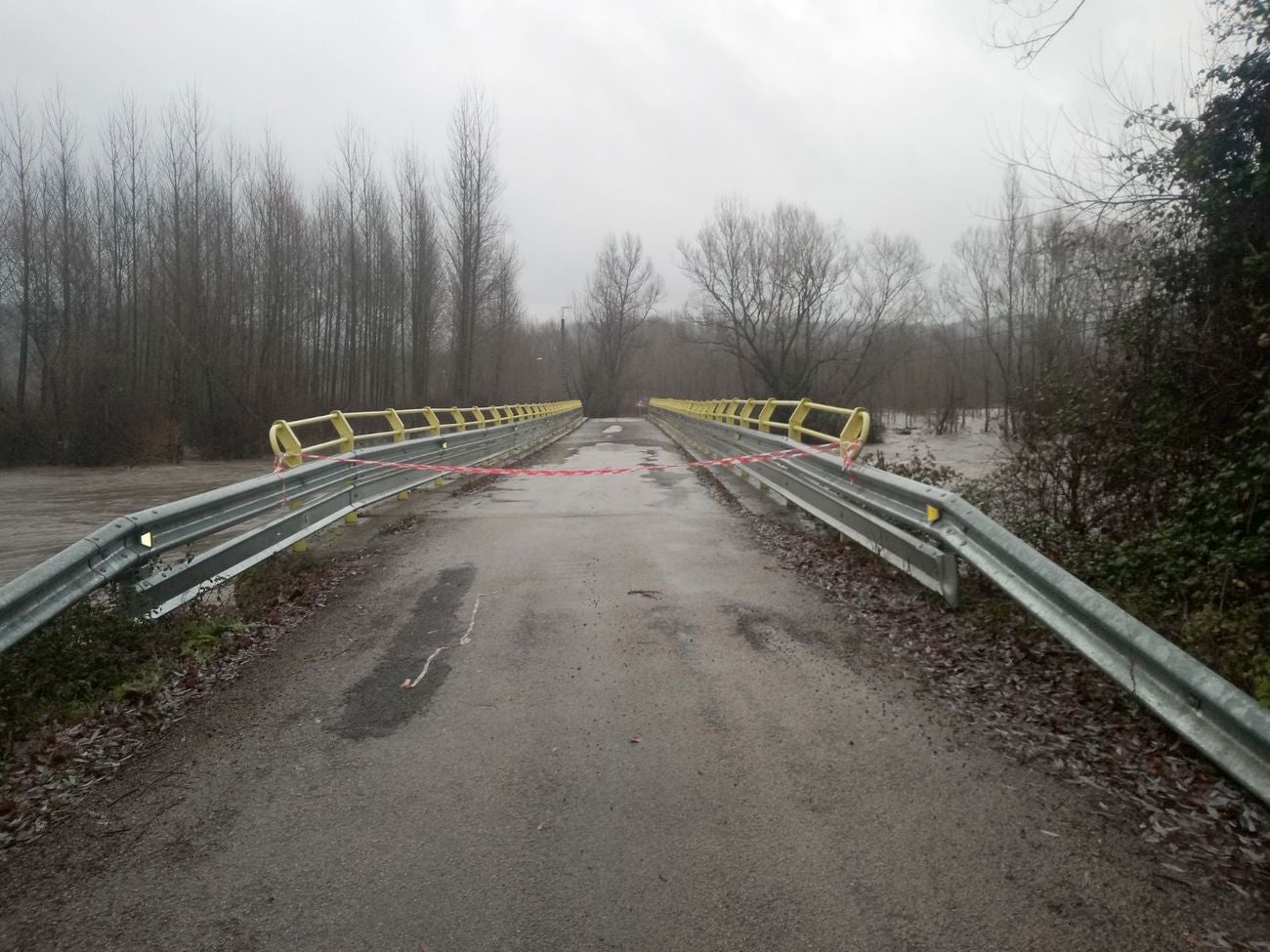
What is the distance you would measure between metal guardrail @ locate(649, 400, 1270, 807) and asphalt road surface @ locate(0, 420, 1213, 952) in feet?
1.68

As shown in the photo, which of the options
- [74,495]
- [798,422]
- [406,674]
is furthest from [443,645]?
[74,495]

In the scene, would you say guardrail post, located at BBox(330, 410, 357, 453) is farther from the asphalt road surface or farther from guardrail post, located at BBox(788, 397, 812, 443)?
guardrail post, located at BBox(788, 397, 812, 443)

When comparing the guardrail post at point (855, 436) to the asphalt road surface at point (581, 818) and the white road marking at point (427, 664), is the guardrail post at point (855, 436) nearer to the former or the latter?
the asphalt road surface at point (581, 818)

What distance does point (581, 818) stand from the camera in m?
2.91

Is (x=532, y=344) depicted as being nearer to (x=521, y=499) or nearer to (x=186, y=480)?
(x=186, y=480)

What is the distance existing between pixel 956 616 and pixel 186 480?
1866 centimetres

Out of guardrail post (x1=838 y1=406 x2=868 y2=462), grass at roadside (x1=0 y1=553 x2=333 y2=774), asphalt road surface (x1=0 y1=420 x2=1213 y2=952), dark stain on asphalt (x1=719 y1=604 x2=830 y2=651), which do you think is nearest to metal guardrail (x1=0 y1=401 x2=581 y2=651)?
grass at roadside (x1=0 y1=553 x2=333 y2=774)

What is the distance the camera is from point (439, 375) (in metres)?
48.4

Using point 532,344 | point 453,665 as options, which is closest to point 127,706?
point 453,665

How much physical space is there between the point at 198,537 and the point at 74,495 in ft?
46.1

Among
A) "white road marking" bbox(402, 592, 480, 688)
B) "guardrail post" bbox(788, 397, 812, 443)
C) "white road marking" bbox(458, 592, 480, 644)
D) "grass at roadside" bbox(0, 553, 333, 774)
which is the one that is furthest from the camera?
"guardrail post" bbox(788, 397, 812, 443)

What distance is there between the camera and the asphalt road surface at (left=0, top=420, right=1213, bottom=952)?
236cm

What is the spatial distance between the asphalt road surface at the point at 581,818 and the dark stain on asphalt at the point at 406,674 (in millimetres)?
22

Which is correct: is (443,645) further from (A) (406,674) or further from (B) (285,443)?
(B) (285,443)
